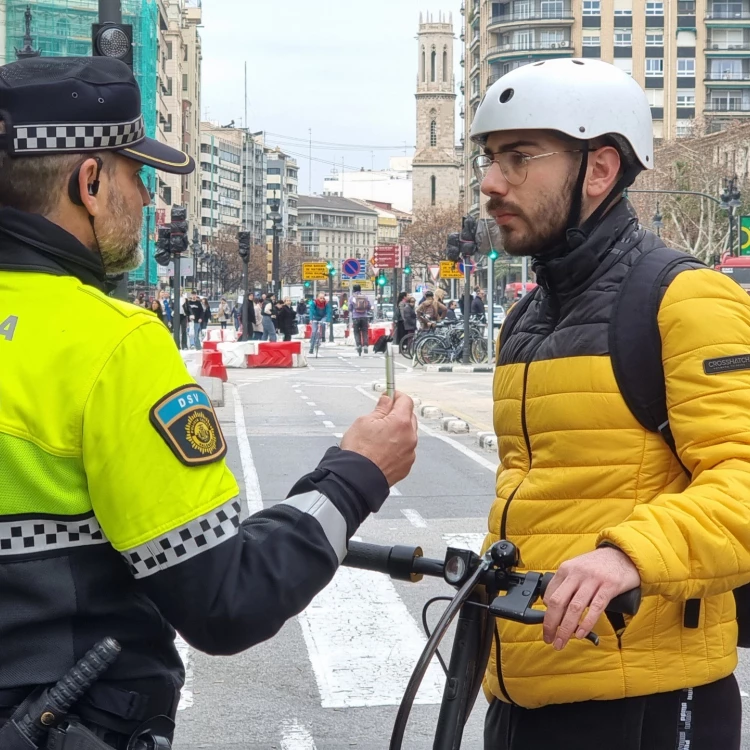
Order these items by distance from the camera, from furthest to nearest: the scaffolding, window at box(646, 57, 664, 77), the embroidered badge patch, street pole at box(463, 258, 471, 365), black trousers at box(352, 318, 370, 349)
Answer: window at box(646, 57, 664, 77) < the scaffolding < black trousers at box(352, 318, 370, 349) < street pole at box(463, 258, 471, 365) < the embroidered badge patch

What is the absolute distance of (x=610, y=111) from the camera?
275 cm

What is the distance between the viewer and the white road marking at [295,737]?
16.5ft

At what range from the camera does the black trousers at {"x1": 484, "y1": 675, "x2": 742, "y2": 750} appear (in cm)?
247

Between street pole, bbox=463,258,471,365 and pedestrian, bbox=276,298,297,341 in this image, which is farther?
pedestrian, bbox=276,298,297,341

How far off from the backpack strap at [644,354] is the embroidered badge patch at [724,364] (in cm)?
11

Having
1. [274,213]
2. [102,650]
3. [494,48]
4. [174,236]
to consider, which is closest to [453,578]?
[102,650]

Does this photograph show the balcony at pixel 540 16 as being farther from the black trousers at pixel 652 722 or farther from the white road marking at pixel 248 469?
the black trousers at pixel 652 722

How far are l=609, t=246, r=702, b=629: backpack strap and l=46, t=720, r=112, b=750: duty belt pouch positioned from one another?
1128 millimetres

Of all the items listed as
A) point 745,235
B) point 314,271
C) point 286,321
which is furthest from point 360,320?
point 314,271

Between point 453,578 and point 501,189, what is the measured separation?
895mm

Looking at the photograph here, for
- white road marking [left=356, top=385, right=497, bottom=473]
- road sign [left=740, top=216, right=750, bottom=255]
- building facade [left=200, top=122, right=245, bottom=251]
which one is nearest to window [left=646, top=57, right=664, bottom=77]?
building facade [left=200, top=122, right=245, bottom=251]

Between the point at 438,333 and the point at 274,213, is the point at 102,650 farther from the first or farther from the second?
the point at 274,213

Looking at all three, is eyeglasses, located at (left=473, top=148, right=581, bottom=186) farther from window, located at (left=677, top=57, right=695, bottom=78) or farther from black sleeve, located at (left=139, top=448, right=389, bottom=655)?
window, located at (left=677, top=57, right=695, bottom=78)

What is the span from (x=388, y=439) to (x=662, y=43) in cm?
11101
